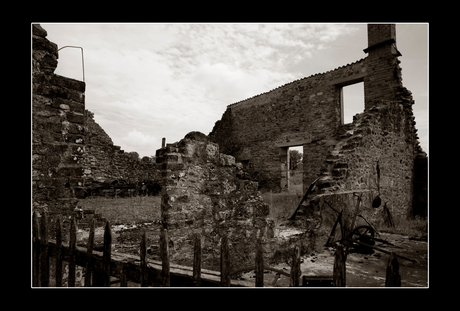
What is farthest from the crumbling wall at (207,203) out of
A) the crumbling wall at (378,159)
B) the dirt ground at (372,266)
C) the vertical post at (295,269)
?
the vertical post at (295,269)

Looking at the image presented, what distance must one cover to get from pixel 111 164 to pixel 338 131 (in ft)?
36.0

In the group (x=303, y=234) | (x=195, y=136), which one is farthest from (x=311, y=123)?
(x=195, y=136)

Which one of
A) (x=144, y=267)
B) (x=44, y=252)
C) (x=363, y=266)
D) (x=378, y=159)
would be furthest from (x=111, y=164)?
(x=144, y=267)

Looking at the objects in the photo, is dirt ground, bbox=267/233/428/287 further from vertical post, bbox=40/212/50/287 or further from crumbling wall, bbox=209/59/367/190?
crumbling wall, bbox=209/59/367/190

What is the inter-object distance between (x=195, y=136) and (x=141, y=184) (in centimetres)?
1110

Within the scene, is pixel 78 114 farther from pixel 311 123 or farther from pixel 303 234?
pixel 311 123

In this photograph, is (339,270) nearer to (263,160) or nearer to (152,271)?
(152,271)

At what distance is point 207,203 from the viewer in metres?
4.87

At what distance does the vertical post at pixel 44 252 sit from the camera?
2734 millimetres

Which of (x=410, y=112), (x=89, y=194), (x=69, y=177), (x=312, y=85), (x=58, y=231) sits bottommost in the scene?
(x=89, y=194)

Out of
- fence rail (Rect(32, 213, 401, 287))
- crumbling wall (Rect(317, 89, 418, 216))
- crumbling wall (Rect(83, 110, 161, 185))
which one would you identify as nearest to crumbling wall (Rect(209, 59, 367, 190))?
crumbling wall (Rect(317, 89, 418, 216))

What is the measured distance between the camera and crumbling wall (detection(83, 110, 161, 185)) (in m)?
13.5

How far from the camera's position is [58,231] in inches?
104

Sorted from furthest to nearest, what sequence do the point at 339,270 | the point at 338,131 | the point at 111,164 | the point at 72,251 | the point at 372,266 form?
the point at 111,164
the point at 338,131
the point at 372,266
the point at 72,251
the point at 339,270
